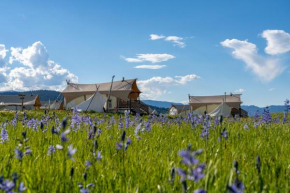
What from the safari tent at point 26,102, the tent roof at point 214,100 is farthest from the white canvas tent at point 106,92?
the safari tent at point 26,102

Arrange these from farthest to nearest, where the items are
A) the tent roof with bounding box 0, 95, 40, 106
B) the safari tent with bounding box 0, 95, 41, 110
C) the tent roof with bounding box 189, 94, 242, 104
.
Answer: the tent roof with bounding box 0, 95, 40, 106 < the safari tent with bounding box 0, 95, 41, 110 < the tent roof with bounding box 189, 94, 242, 104

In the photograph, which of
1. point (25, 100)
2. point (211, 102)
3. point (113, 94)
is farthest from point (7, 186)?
point (25, 100)

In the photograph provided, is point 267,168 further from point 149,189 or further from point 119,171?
point 119,171

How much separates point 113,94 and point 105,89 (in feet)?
5.52

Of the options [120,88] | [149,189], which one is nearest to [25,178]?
[149,189]

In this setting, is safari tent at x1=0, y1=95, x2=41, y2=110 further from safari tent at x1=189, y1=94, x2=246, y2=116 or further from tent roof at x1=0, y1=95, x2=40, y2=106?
safari tent at x1=189, y1=94, x2=246, y2=116

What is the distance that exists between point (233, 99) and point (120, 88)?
2325cm

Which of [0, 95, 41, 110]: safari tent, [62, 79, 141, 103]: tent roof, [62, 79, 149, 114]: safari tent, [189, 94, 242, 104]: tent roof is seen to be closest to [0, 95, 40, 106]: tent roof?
[0, 95, 41, 110]: safari tent

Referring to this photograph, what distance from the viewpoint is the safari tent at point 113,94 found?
40.6m

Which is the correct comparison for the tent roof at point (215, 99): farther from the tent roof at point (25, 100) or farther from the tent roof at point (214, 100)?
the tent roof at point (25, 100)

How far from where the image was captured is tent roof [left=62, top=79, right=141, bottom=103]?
144ft

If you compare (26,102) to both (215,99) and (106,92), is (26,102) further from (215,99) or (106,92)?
(215,99)

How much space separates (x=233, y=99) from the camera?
55750 mm

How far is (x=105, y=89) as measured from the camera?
148ft
